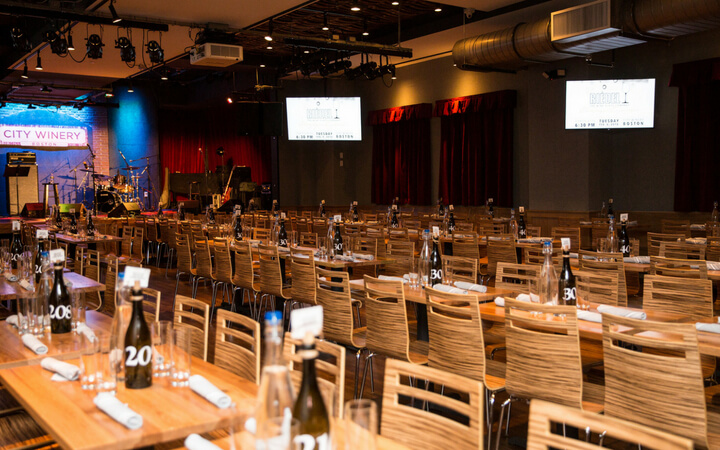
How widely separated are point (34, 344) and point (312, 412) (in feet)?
5.81

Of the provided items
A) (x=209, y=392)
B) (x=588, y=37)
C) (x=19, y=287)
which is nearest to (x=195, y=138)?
(x=588, y=37)

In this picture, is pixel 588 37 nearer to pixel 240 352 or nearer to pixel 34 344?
pixel 240 352

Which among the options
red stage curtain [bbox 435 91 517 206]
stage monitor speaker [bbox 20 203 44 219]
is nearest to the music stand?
stage monitor speaker [bbox 20 203 44 219]

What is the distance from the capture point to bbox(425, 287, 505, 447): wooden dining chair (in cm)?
329

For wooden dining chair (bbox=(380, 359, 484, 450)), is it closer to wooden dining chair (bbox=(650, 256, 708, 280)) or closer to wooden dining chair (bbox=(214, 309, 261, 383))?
wooden dining chair (bbox=(214, 309, 261, 383))

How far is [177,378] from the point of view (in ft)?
7.33

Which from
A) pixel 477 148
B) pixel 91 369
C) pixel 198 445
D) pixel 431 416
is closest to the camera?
pixel 198 445

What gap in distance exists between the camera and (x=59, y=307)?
120 inches

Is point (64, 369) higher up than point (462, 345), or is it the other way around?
point (64, 369)

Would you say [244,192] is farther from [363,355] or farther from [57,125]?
[363,355]

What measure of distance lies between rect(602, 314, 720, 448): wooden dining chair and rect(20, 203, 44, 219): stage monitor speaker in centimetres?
1618

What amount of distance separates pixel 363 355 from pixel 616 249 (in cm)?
262

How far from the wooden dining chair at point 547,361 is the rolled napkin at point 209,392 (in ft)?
5.04

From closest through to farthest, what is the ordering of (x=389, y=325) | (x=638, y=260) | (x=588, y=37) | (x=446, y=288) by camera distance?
(x=389, y=325) < (x=446, y=288) < (x=638, y=260) < (x=588, y=37)
